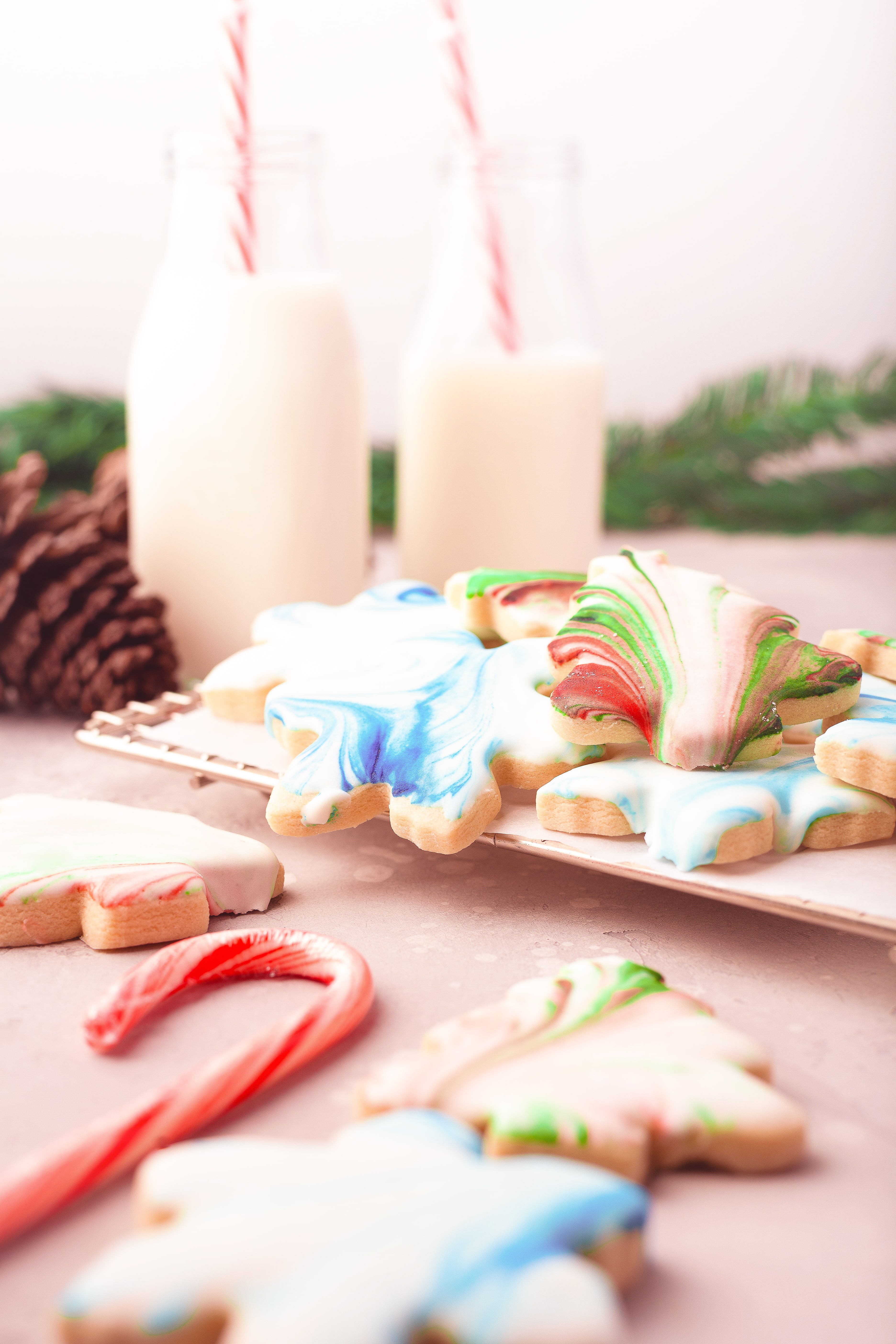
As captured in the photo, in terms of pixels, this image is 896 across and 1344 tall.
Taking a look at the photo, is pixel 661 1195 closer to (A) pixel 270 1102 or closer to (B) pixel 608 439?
(A) pixel 270 1102

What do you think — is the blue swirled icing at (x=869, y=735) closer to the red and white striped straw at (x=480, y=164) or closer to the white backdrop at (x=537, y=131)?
the red and white striped straw at (x=480, y=164)

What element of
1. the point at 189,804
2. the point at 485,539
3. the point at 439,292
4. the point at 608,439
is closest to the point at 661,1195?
the point at 189,804

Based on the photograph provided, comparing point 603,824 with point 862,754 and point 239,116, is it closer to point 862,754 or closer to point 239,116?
point 862,754

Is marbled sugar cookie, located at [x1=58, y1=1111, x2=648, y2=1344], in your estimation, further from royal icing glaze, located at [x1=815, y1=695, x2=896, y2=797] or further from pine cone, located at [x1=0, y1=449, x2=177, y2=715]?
pine cone, located at [x1=0, y1=449, x2=177, y2=715]

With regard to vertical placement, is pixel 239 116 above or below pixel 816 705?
above

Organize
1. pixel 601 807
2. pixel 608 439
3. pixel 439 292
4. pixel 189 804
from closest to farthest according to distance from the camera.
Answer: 1. pixel 601 807
2. pixel 189 804
3. pixel 439 292
4. pixel 608 439

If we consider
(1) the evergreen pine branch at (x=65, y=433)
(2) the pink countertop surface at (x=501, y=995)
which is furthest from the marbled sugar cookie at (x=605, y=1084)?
(1) the evergreen pine branch at (x=65, y=433)

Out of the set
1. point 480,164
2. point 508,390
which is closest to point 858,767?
point 508,390
